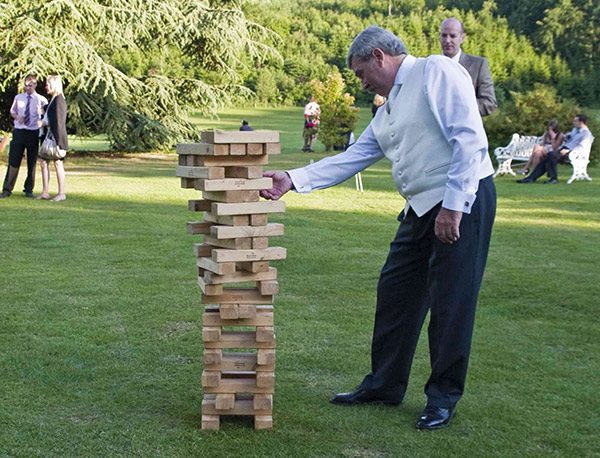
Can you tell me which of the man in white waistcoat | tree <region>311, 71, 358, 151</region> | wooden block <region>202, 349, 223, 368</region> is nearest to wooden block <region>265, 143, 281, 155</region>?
the man in white waistcoat

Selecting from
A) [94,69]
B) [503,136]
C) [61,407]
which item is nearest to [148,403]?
[61,407]

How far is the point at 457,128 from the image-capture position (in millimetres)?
4820

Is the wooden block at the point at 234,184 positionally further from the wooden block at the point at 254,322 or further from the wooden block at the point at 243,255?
the wooden block at the point at 254,322

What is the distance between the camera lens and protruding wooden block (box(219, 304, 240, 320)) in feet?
16.3

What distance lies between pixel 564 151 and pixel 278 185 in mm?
18067

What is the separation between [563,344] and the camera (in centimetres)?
704

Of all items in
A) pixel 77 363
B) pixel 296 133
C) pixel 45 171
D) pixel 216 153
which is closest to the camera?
pixel 216 153

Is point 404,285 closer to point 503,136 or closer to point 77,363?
point 77,363

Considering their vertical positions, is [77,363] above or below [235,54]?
below

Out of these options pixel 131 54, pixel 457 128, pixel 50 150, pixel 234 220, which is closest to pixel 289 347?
pixel 234 220

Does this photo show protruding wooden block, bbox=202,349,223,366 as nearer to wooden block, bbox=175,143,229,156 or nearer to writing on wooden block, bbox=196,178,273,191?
writing on wooden block, bbox=196,178,273,191

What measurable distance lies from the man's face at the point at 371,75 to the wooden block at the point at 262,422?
1698 millimetres

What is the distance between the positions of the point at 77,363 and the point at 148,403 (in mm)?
1005

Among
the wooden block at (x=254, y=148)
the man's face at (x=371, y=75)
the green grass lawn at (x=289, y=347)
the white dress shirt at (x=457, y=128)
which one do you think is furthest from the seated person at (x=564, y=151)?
the wooden block at (x=254, y=148)
